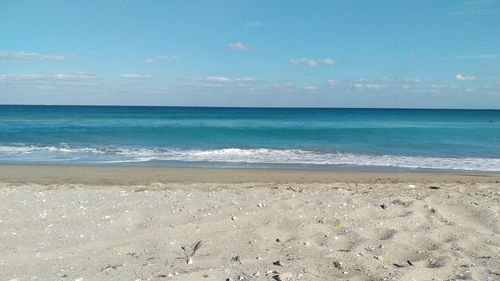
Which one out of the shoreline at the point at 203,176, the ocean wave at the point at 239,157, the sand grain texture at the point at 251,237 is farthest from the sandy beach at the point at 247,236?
the ocean wave at the point at 239,157

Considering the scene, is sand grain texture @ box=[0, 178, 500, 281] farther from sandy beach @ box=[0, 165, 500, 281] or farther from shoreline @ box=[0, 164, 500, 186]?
shoreline @ box=[0, 164, 500, 186]

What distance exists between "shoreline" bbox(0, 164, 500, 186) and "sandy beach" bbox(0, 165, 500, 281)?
3.20m

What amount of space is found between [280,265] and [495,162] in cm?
1461

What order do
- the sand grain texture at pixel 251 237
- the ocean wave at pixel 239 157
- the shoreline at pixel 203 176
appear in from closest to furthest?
the sand grain texture at pixel 251 237, the shoreline at pixel 203 176, the ocean wave at pixel 239 157

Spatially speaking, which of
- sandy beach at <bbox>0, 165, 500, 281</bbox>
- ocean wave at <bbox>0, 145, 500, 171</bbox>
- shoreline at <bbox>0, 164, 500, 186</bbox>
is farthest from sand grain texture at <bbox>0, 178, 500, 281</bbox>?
ocean wave at <bbox>0, 145, 500, 171</bbox>

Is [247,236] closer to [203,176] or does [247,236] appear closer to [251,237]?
[251,237]

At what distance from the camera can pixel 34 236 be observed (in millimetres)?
5227

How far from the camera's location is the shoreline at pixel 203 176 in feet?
37.2

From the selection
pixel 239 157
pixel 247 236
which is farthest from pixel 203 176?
pixel 247 236

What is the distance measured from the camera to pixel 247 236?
5.21 m

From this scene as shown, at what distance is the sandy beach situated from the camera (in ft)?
13.5

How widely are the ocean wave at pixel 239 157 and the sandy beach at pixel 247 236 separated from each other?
7.65 meters

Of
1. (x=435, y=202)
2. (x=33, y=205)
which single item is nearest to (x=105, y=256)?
(x=33, y=205)

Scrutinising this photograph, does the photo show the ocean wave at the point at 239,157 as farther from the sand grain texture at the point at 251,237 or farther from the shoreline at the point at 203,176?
the sand grain texture at the point at 251,237
